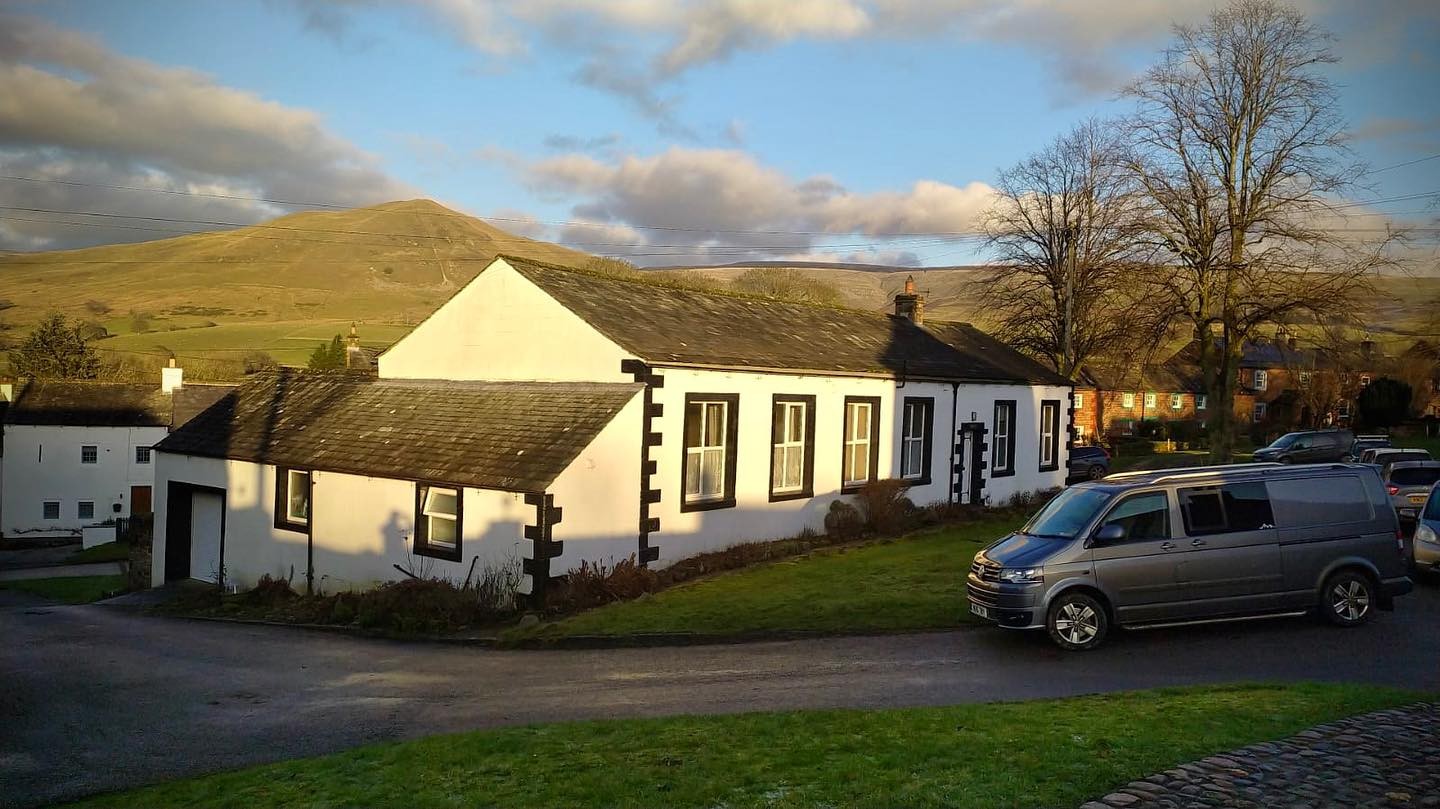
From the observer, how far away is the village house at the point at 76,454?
52094mm

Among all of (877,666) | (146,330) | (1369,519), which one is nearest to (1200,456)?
(1369,519)

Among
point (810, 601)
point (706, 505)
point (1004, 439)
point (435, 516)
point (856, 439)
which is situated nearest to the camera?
point (810, 601)

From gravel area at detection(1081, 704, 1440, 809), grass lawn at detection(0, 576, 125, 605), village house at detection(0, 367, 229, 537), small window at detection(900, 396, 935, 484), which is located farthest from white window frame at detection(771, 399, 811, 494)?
village house at detection(0, 367, 229, 537)

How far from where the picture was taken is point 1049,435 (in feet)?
102

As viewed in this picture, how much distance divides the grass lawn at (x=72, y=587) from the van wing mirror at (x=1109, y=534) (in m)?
26.1

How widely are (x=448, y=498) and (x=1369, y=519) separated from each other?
46.9 ft

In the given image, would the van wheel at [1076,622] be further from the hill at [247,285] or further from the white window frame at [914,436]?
the hill at [247,285]

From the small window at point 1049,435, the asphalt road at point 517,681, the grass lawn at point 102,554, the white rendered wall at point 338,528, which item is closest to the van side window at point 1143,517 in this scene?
the asphalt road at point 517,681

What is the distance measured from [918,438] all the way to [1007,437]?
16.5 ft

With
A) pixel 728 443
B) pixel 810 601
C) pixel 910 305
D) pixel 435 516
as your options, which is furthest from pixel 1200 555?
pixel 910 305

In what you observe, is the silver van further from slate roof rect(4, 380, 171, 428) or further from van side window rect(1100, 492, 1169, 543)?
slate roof rect(4, 380, 171, 428)

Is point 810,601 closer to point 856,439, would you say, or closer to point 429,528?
point 429,528

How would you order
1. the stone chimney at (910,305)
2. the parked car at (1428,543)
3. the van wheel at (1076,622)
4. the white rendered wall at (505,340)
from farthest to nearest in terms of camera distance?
the stone chimney at (910,305), the white rendered wall at (505,340), the parked car at (1428,543), the van wheel at (1076,622)

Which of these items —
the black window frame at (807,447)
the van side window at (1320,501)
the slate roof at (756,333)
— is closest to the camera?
the van side window at (1320,501)
